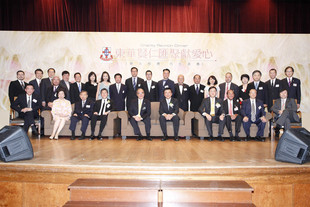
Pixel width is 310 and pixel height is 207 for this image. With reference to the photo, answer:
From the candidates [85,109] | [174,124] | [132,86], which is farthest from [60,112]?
[174,124]

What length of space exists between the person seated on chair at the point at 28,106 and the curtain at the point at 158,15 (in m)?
2.74

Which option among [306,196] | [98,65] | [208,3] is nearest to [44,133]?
[98,65]

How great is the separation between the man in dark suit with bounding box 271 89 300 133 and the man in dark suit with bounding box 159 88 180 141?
6.73 feet

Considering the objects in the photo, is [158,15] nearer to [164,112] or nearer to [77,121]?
[164,112]

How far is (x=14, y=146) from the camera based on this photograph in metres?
2.48

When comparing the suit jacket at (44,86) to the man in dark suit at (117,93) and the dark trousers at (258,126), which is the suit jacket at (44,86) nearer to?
the man in dark suit at (117,93)

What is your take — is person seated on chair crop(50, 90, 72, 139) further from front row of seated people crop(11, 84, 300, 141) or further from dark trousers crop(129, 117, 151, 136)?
dark trousers crop(129, 117, 151, 136)

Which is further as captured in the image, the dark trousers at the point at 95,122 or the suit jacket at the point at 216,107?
the suit jacket at the point at 216,107

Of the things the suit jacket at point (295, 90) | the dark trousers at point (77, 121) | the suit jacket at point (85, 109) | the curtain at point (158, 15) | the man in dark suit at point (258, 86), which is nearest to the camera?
the dark trousers at point (77, 121)

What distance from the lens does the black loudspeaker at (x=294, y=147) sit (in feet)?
7.80

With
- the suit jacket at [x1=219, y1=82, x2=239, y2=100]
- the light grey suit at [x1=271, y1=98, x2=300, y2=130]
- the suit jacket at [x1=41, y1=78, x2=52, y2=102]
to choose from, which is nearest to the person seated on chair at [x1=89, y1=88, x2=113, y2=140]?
the suit jacket at [x1=41, y1=78, x2=52, y2=102]

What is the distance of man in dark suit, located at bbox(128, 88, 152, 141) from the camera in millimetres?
4688

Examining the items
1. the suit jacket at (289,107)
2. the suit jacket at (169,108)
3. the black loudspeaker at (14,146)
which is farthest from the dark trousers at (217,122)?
the black loudspeaker at (14,146)

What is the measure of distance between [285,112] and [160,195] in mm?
3811
